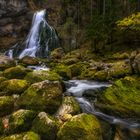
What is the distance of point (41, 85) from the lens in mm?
11984

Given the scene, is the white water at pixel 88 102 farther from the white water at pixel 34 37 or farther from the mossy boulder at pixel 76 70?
the white water at pixel 34 37

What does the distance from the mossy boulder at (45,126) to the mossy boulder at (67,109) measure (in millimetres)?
800

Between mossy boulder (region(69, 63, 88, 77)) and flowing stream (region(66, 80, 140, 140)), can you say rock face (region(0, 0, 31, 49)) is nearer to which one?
mossy boulder (region(69, 63, 88, 77))

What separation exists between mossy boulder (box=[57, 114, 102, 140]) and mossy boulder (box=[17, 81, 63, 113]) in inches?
79.7

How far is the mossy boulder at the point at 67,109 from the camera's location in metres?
10.8

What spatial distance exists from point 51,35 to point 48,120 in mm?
29805

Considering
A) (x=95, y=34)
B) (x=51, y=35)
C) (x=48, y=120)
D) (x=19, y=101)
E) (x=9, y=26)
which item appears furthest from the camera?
(x=9, y=26)

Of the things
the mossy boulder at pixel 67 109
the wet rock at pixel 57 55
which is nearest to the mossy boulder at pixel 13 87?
the mossy boulder at pixel 67 109

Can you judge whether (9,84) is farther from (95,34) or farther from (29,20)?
(29,20)

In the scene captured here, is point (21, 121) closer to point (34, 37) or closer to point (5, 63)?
point (5, 63)

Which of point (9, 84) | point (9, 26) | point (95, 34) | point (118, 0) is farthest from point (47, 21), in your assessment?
point (9, 84)

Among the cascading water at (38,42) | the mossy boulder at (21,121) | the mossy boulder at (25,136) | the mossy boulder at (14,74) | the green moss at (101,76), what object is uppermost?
the cascading water at (38,42)

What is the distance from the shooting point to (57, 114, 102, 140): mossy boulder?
920 cm

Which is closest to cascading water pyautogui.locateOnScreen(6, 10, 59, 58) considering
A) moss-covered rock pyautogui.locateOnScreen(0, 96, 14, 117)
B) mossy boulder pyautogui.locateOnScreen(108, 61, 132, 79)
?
mossy boulder pyautogui.locateOnScreen(108, 61, 132, 79)
